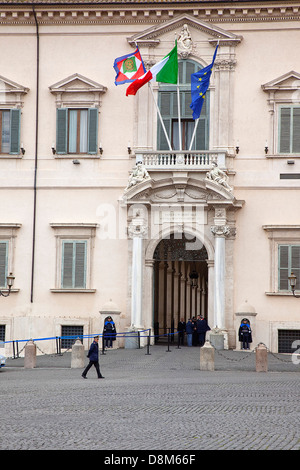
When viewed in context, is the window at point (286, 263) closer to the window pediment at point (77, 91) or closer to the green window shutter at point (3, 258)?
the window pediment at point (77, 91)

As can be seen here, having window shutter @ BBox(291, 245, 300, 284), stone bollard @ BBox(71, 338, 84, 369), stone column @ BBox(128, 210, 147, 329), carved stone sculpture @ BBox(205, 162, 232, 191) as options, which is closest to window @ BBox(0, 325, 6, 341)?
stone column @ BBox(128, 210, 147, 329)

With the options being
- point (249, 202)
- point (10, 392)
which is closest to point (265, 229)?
point (249, 202)

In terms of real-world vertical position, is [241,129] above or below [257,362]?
above

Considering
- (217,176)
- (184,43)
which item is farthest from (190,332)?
(184,43)

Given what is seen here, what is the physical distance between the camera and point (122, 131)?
3462cm

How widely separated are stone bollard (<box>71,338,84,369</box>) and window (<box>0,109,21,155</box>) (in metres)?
10.6

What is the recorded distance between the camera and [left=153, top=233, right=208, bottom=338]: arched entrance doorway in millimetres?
34812

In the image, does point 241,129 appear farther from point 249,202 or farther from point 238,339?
point 238,339

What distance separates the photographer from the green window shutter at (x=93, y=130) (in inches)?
1361

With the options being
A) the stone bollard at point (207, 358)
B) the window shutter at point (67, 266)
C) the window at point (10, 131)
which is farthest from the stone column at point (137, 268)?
the stone bollard at point (207, 358)

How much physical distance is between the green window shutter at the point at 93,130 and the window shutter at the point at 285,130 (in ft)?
23.0

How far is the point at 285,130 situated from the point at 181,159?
4073mm

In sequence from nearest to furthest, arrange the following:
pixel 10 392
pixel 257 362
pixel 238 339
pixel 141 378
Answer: pixel 10 392
pixel 141 378
pixel 257 362
pixel 238 339

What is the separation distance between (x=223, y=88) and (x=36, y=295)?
34.9 feet
